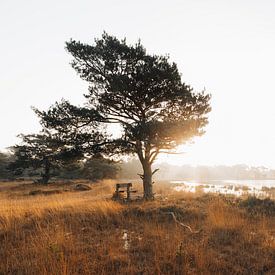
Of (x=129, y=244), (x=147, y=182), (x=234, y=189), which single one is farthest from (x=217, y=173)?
(x=129, y=244)

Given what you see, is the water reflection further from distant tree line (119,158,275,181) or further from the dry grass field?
distant tree line (119,158,275,181)

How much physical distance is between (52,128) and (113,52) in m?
5.65

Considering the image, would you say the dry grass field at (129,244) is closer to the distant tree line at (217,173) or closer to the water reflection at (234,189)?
the water reflection at (234,189)

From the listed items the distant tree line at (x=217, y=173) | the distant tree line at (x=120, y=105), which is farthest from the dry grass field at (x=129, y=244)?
the distant tree line at (x=217, y=173)

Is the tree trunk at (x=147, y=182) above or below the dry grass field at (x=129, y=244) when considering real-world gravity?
above

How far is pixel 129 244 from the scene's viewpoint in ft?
17.8

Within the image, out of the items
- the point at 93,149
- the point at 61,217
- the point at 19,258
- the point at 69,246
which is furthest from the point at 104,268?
the point at 93,149

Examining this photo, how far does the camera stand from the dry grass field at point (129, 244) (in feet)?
13.8

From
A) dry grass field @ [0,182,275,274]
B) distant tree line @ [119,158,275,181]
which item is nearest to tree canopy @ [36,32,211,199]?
dry grass field @ [0,182,275,274]

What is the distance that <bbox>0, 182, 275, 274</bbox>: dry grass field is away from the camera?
4191 mm

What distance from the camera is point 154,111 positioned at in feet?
47.3

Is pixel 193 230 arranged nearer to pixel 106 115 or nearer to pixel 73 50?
pixel 106 115

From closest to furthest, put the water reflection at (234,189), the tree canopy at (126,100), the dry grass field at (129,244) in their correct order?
the dry grass field at (129,244), the tree canopy at (126,100), the water reflection at (234,189)

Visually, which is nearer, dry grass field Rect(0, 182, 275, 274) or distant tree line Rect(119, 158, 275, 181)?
dry grass field Rect(0, 182, 275, 274)
